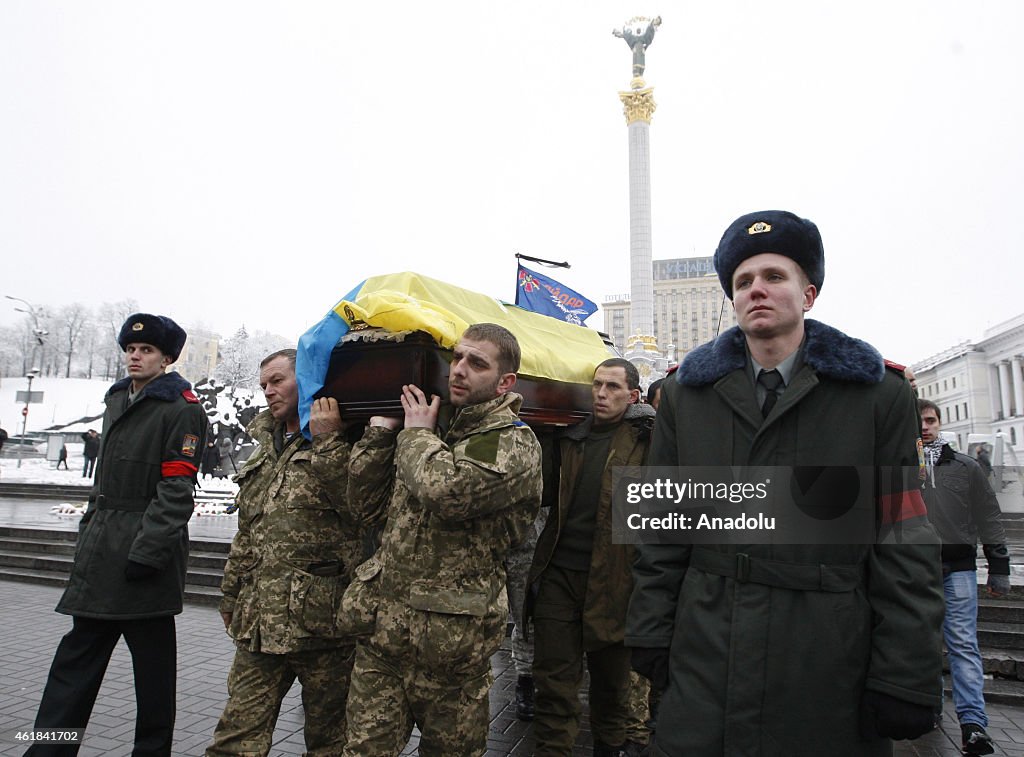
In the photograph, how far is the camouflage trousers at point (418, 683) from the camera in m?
2.43

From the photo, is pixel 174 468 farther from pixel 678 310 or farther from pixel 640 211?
pixel 678 310

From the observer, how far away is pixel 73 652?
320cm

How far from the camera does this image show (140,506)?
11.1ft

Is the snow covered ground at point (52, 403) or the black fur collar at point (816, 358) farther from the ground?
the snow covered ground at point (52, 403)

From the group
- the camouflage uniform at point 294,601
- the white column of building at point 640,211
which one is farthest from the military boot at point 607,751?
the white column of building at point 640,211

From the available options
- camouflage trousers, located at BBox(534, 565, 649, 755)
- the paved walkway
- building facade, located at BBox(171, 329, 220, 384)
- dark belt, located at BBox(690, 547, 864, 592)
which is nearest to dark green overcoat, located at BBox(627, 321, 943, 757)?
dark belt, located at BBox(690, 547, 864, 592)

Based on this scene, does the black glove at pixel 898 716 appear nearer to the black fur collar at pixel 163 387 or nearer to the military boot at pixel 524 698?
the military boot at pixel 524 698

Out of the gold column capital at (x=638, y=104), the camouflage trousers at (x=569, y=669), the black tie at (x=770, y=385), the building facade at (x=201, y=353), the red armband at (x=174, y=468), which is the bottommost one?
the camouflage trousers at (x=569, y=669)

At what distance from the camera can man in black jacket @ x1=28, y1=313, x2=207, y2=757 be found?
3.19m

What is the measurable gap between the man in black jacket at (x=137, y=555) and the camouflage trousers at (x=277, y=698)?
605 millimetres

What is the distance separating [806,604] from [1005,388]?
70.4 meters

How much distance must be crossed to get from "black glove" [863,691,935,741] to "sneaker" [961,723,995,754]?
9.60 feet

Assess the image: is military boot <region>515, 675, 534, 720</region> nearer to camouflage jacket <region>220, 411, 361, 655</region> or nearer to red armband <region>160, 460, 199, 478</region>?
camouflage jacket <region>220, 411, 361, 655</region>
